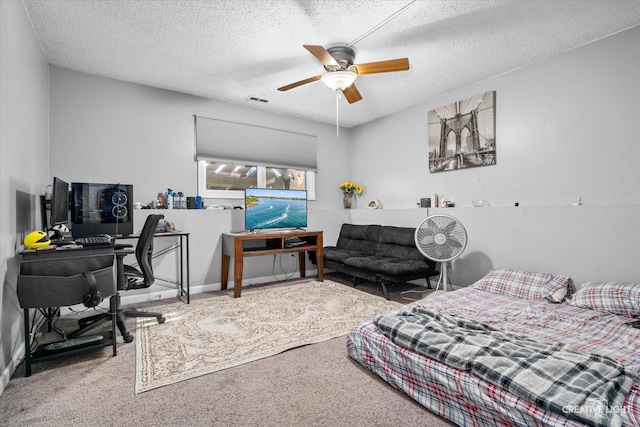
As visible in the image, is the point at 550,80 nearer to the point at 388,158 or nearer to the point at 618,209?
the point at 618,209

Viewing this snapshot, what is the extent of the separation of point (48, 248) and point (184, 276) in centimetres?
187

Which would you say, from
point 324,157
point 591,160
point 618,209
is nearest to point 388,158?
point 324,157

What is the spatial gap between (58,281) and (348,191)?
13.5 ft

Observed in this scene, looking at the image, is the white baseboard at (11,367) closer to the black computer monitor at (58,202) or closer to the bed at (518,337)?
the black computer monitor at (58,202)

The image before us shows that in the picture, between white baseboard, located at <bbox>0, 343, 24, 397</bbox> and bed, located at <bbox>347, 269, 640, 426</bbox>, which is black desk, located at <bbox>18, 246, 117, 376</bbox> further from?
bed, located at <bbox>347, 269, 640, 426</bbox>

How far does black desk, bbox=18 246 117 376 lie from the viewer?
1.89m

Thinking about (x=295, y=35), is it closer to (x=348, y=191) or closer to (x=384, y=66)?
(x=384, y=66)

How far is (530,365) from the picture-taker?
138 centimetres

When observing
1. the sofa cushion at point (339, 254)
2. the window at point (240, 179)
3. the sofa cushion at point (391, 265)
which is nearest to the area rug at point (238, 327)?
the sofa cushion at point (391, 265)

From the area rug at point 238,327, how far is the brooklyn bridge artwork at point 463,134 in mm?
2002

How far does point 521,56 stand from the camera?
3.13 meters

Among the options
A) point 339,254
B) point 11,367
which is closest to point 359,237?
point 339,254

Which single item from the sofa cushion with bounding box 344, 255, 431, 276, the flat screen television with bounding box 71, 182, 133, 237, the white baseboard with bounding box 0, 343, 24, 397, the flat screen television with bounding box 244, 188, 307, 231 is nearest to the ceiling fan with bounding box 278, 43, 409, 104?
the flat screen television with bounding box 244, 188, 307, 231

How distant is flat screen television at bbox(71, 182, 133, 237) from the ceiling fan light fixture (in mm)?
2332
